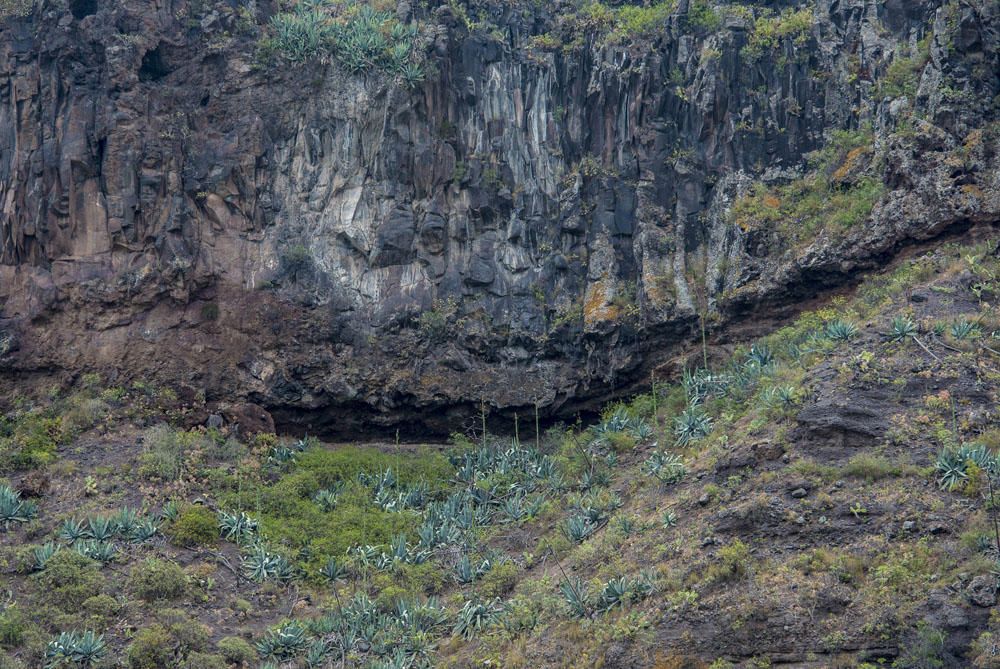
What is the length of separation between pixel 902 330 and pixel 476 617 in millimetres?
11907

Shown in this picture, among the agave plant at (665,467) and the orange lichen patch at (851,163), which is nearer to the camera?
the agave plant at (665,467)

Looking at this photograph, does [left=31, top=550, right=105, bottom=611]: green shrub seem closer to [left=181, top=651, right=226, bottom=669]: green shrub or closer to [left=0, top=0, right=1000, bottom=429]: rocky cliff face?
[left=181, top=651, right=226, bottom=669]: green shrub

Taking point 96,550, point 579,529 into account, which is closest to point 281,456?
point 96,550

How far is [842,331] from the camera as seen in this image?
33750 millimetres

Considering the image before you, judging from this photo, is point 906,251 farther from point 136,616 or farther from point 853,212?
point 136,616

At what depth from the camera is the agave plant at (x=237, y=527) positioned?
3544 cm

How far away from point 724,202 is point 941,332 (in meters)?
10.9

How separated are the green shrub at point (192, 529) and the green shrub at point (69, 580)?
249 cm

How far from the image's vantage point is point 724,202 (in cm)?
4191

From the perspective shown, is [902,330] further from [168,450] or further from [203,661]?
[168,450]

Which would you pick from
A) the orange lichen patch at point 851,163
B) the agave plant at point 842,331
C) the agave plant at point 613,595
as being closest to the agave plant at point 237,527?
the agave plant at point 613,595

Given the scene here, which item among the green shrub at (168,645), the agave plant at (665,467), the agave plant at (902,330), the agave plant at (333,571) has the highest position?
the agave plant at (902,330)

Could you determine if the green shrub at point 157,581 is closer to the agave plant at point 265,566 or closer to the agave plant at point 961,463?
the agave plant at point 265,566

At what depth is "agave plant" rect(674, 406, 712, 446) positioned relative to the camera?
34562mm
